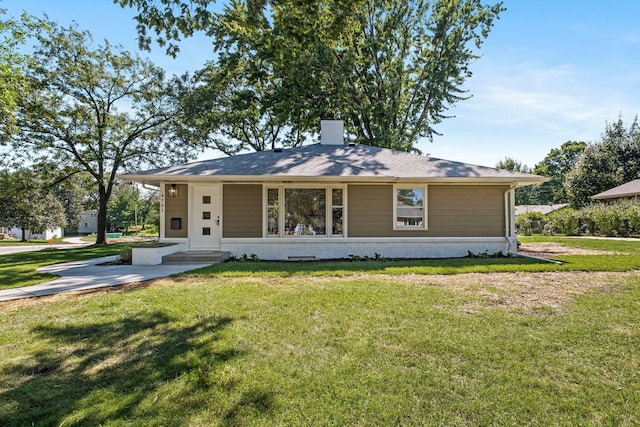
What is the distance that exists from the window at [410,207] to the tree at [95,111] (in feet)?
45.5

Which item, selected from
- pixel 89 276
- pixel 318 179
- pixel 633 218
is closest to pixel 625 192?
pixel 633 218

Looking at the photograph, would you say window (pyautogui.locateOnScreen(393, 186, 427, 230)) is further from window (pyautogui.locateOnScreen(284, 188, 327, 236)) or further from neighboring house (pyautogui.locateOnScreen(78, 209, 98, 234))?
neighboring house (pyautogui.locateOnScreen(78, 209, 98, 234))

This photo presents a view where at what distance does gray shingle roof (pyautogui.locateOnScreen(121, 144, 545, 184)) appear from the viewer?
9.27 meters

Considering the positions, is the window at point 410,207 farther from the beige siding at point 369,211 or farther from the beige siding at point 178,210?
the beige siding at point 178,210

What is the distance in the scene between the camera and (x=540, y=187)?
53.8m

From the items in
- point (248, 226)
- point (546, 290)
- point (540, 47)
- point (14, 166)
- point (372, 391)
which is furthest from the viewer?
point (14, 166)

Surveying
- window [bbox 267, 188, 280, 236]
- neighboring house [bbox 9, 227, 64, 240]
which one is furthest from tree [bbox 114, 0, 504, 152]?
neighboring house [bbox 9, 227, 64, 240]

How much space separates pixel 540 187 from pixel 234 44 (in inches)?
2178

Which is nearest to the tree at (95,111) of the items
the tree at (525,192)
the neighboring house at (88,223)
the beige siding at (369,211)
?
the beige siding at (369,211)

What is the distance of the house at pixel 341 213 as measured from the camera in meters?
9.62

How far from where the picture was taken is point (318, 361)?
Answer: 287cm

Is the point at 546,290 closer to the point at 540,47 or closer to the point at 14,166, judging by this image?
the point at 540,47

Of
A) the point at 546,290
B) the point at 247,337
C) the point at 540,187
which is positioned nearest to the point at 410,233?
the point at 546,290

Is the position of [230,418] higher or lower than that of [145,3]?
lower
